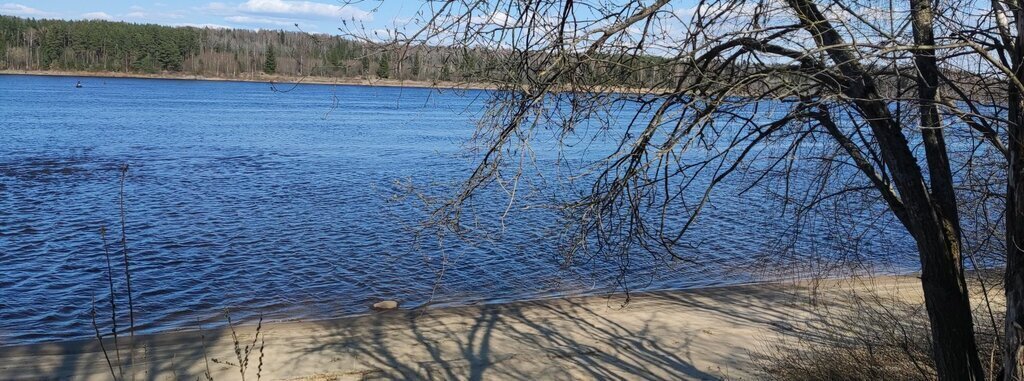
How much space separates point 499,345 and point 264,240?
8.17 meters

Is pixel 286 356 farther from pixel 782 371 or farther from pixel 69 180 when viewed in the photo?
pixel 69 180

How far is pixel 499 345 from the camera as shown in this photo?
9930mm

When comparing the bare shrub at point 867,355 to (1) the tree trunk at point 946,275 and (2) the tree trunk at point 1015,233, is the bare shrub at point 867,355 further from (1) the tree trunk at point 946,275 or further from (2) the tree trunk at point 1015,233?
(2) the tree trunk at point 1015,233

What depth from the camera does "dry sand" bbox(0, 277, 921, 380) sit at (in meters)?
8.79

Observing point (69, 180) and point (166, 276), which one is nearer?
point (166, 276)

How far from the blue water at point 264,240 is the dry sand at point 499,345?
82cm

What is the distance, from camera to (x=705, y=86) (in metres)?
5.01

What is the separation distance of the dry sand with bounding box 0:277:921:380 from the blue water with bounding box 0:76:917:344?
82 centimetres

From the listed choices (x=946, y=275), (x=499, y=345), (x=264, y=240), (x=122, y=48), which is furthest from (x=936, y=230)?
(x=122, y=48)

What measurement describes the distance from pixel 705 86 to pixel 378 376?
16.4 ft

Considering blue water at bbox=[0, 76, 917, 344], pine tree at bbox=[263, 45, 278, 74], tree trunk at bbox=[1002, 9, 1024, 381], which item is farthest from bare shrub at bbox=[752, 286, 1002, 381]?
pine tree at bbox=[263, 45, 278, 74]

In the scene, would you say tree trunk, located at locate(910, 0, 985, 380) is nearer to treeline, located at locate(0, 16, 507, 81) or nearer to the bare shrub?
the bare shrub

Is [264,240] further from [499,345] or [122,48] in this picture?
[122,48]

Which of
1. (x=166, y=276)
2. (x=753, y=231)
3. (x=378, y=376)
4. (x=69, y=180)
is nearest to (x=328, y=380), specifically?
(x=378, y=376)
